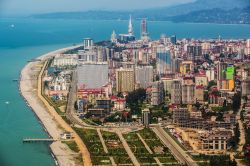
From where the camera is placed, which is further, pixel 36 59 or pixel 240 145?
pixel 36 59

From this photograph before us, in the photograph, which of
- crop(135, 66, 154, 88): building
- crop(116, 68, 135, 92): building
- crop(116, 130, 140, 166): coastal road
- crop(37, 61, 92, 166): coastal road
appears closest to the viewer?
crop(116, 130, 140, 166): coastal road

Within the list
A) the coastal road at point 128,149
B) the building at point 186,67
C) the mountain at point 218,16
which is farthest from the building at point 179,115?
the mountain at point 218,16

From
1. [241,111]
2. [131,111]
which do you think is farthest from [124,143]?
[241,111]

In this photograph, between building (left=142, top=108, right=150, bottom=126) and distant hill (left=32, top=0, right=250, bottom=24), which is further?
distant hill (left=32, top=0, right=250, bottom=24)

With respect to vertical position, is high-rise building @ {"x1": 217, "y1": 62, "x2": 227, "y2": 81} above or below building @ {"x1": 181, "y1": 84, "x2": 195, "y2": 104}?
above

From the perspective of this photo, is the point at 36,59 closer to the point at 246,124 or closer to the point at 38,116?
the point at 38,116

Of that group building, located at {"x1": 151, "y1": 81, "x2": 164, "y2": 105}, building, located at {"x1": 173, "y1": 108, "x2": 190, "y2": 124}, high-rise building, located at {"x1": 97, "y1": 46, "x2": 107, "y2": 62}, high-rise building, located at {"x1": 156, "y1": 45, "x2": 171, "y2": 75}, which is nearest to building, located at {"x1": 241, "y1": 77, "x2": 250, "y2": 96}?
building, located at {"x1": 151, "y1": 81, "x2": 164, "y2": 105}

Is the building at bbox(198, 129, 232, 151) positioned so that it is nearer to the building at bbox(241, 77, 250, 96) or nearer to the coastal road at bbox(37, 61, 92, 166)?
the coastal road at bbox(37, 61, 92, 166)
